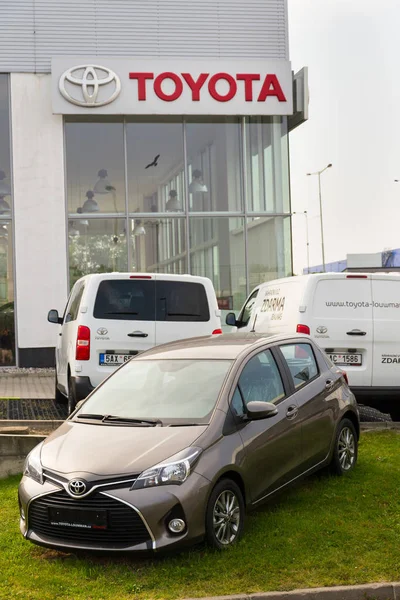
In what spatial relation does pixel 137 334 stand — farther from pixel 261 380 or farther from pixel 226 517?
pixel 226 517

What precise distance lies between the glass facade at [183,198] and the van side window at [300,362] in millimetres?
11860

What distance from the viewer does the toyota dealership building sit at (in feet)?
61.9

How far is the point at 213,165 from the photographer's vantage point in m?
20.1

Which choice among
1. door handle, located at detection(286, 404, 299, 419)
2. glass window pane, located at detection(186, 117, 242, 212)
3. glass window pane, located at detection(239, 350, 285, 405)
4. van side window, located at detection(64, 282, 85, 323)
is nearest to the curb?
glass window pane, located at detection(239, 350, 285, 405)

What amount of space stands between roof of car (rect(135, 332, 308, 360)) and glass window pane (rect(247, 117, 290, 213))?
41.3 feet

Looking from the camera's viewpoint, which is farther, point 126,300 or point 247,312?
point 247,312

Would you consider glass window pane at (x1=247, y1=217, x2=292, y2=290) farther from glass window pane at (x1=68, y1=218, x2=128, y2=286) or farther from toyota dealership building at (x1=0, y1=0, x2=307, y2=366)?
glass window pane at (x1=68, y1=218, x2=128, y2=286)

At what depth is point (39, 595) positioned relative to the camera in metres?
5.21

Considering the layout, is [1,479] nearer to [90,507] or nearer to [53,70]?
[90,507]

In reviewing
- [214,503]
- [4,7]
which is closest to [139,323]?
[214,503]

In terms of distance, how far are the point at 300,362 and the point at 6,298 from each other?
12.5m

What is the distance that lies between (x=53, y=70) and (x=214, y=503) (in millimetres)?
14682

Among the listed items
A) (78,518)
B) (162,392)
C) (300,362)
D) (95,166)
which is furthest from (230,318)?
(95,166)

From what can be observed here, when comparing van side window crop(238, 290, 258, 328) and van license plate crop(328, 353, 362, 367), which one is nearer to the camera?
van license plate crop(328, 353, 362, 367)
